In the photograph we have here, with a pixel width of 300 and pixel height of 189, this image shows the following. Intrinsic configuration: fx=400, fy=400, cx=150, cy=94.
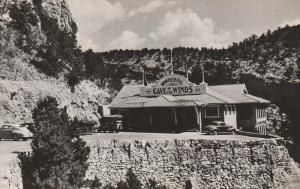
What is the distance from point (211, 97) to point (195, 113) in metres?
3.40

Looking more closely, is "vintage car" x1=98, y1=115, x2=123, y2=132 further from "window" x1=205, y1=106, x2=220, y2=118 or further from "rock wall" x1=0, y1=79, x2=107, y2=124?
A: "window" x1=205, y1=106, x2=220, y2=118

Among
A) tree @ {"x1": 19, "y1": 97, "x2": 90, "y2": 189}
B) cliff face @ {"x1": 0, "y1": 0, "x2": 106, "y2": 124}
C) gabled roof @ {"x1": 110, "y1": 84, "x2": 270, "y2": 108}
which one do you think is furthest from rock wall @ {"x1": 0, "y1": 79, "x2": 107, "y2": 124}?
tree @ {"x1": 19, "y1": 97, "x2": 90, "y2": 189}

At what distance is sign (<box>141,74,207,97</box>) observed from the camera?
45.9 m

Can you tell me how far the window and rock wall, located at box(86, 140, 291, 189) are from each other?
42.4 feet

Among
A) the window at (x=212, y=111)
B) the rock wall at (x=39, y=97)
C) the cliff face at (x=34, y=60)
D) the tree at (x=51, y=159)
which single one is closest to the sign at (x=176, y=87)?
the window at (x=212, y=111)

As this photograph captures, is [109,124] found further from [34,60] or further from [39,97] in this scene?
[34,60]

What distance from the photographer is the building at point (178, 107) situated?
42.7 m

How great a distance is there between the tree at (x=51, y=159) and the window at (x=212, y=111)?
2056cm

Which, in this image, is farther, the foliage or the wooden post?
the wooden post

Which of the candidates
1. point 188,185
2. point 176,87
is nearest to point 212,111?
point 176,87

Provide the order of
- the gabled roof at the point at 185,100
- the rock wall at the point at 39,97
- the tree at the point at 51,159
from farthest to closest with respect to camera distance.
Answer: the gabled roof at the point at 185,100 < the rock wall at the point at 39,97 < the tree at the point at 51,159

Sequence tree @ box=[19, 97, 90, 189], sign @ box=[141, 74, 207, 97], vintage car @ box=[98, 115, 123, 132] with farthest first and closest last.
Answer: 1. sign @ box=[141, 74, 207, 97]
2. vintage car @ box=[98, 115, 123, 132]
3. tree @ box=[19, 97, 90, 189]

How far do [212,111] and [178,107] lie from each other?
14.2ft

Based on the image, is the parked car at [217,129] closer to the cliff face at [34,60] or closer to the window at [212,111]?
the window at [212,111]
